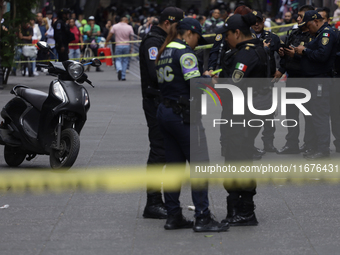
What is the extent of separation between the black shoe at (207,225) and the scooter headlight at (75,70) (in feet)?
10.5

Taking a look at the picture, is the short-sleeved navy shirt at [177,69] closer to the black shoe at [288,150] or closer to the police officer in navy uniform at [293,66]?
the police officer in navy uniform at [293,66]

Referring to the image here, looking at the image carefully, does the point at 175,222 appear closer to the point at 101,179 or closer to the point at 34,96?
the point at 101,179

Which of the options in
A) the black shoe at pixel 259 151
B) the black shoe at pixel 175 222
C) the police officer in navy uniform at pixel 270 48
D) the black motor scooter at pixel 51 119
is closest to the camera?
the black shoe at pixel 175 222

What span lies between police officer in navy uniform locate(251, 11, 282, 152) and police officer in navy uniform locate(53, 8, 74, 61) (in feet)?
35.7

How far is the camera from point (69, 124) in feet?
25.1

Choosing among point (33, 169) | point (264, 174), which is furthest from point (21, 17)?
point (264, 174)

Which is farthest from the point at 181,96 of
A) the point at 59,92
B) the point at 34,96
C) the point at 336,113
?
the point at 336,113

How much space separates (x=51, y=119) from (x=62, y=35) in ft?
37.8

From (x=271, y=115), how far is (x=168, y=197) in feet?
11.2

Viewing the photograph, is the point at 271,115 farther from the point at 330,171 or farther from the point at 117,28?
the point at 117,28

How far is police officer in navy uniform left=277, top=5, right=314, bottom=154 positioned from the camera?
8461mm

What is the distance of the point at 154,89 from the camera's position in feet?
18.3

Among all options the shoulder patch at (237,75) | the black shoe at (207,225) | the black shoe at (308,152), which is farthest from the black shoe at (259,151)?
the black shoe at (207,225)

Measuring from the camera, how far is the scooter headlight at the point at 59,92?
747 centimetres
